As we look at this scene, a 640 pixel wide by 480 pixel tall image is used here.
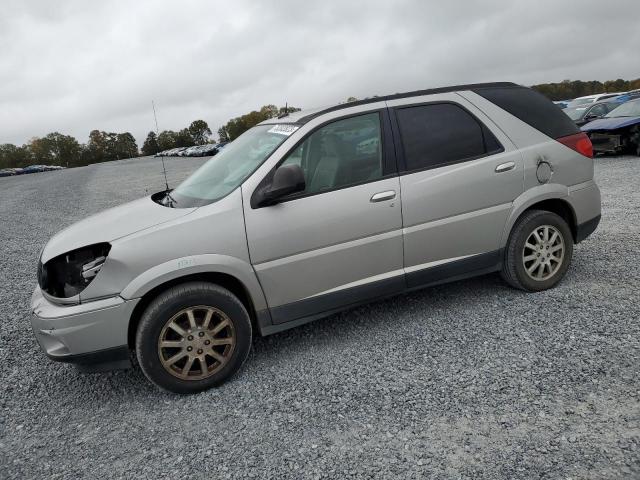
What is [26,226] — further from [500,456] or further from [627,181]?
[627,181]

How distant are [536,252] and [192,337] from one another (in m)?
2.94

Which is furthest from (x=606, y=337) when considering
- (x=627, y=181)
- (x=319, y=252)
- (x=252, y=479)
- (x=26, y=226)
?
(x=26, y=226)

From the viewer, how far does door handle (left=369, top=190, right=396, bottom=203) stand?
353 cm

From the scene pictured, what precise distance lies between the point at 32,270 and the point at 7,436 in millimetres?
4625

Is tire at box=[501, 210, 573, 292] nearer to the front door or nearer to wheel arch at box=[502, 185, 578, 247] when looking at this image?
wheel arch at box=[502, 185, 578, 247]

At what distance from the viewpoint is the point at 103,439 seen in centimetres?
295

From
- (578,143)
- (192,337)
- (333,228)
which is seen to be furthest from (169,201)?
(578,143)

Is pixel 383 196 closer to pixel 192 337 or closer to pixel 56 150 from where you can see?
Result: pixel 192 337

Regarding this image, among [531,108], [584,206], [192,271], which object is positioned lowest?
[584,206]

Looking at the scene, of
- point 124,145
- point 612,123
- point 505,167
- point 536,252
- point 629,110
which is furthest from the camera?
point 124,145

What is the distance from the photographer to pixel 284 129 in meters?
3.72

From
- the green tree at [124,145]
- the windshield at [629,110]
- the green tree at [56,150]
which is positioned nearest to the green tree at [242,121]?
the green tree at [124,145]

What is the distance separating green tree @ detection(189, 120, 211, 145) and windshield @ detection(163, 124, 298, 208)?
11460 cm

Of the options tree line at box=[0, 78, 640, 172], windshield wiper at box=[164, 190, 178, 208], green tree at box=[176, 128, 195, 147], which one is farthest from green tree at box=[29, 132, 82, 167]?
windshield wiper at box=[164, 190, 178, 208]
